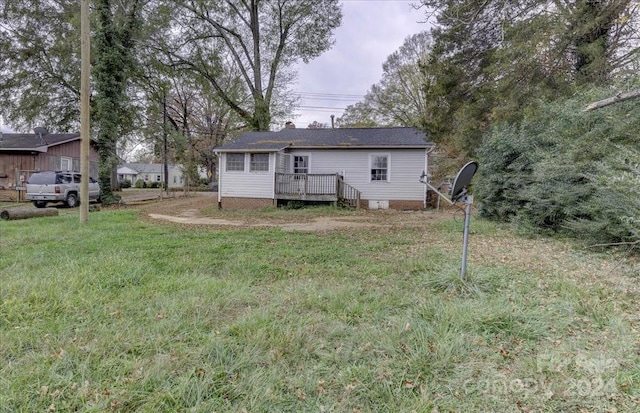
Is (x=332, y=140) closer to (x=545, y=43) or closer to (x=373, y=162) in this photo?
(x=373, y=162)

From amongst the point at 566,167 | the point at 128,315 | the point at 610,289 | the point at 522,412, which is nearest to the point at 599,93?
the point at 566,167

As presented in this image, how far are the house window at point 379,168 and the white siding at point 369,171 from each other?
14 centimetres

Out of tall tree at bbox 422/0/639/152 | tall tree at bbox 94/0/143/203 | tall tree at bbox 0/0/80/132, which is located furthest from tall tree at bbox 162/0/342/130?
tall tree at bbox 422/0/639/152

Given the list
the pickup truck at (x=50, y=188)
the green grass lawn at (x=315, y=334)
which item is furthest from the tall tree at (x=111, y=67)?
the green grass lawn at (x=315, y=334)

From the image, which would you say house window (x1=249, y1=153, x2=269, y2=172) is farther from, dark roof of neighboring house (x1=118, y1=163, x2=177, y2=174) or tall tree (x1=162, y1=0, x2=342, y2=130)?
dark roof of neighboring house (x1=118, y1=163, x2=177, y2=174)

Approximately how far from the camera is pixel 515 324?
295 centimetres

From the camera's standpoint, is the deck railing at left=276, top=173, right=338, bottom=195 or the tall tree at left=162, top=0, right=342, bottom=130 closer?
the deck railing at left=276, top=173, right=338, bottom=195

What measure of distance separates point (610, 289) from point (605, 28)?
7161 mm

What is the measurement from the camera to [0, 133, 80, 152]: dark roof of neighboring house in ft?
A: 53.4

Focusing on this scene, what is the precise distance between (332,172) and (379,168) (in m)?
2.05

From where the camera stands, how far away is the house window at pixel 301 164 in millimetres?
14398

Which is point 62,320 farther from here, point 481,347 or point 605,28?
point 605,28

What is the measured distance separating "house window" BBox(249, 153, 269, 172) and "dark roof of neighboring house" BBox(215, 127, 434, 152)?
14.1 inches

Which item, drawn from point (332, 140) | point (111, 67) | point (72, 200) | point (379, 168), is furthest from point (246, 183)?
point (111, 67)
